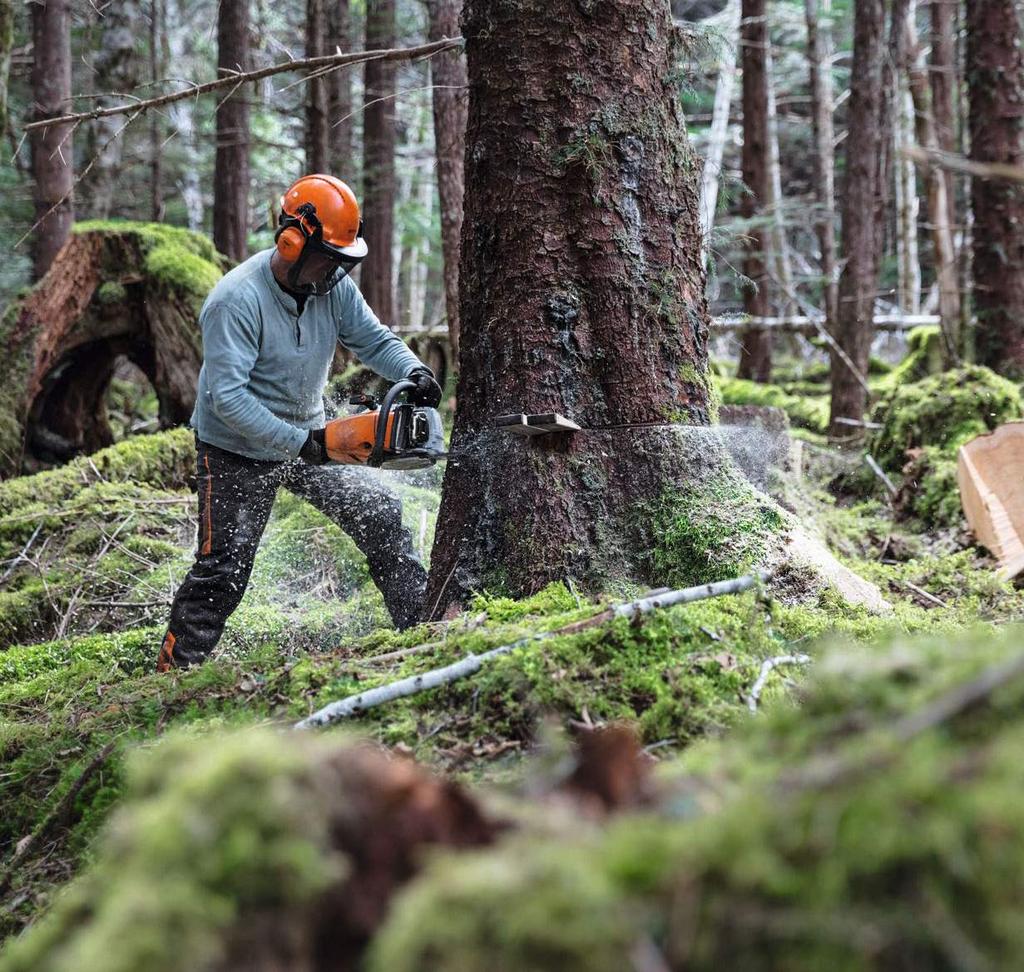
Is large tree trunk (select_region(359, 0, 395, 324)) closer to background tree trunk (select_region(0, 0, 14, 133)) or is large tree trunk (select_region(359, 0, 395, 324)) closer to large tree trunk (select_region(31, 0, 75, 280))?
large tree trunk (select_region(31, 0, 75, 280))

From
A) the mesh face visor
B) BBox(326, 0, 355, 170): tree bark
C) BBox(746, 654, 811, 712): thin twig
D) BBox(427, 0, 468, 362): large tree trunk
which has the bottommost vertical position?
BBox(746, 654, 811, 712): thin twig

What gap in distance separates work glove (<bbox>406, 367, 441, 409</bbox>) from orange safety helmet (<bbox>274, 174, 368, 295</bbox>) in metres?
0.66

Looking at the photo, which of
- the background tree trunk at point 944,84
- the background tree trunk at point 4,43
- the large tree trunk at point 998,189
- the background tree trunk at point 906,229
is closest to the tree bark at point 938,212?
the background tree trunk at point 944,84

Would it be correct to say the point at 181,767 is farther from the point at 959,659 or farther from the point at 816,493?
the point at 816,493

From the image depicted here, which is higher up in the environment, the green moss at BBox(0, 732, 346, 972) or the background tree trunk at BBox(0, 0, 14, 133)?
the background tree trunk at BBox(0, 0, 14, 133)

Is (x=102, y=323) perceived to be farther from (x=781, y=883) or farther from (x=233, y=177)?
(x=781, y=883)

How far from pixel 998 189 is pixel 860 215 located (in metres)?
2.96

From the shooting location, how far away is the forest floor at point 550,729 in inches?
36.4

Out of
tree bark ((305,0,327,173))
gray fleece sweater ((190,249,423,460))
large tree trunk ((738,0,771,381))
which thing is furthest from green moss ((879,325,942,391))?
gray fleece sweater ((190,249,423,460))

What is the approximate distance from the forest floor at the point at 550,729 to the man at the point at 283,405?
18.4 inches

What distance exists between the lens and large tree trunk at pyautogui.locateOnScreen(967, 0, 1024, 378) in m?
8.95

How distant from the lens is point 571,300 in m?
4.00

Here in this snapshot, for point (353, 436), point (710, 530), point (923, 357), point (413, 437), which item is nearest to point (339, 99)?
point (923, 357)

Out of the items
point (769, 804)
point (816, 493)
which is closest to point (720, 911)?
point (769, 804)
